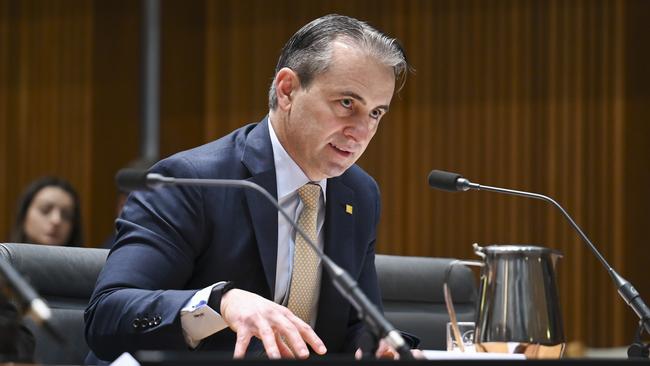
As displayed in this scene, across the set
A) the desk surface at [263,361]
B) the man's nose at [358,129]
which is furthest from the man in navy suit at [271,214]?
the desk surface at [263,361]

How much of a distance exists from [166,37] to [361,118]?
13.0 ft

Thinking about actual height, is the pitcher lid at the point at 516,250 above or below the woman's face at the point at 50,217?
above

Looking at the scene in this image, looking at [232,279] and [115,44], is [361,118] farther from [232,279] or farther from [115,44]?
[115,44]

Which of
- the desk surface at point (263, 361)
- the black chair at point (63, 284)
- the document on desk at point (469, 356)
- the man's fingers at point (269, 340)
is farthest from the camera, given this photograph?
the black chair at point (63, 284)

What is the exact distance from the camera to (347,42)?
2504 millimetres

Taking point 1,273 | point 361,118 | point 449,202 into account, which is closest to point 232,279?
point 361,118

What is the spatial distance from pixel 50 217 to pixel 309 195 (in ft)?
9.42

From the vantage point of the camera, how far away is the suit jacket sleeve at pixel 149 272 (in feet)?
6.97

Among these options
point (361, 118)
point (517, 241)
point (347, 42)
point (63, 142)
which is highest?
point (347, 42)

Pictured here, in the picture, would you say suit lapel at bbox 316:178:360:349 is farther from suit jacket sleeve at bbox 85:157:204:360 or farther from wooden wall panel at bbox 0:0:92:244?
wooden wall panel at bbox 0:0:92:244

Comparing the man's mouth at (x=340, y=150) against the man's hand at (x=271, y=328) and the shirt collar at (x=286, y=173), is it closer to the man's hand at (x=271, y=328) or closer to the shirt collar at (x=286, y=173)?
the shirt collar at (x=286, y=173)

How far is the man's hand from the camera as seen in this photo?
183 centimetres

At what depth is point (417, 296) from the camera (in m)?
3.31

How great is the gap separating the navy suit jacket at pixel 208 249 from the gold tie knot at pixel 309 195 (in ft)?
0.20
